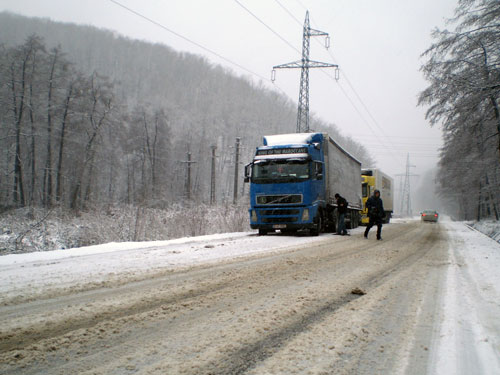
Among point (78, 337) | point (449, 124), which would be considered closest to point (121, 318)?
point (78, 337)

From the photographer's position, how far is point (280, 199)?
13148mm

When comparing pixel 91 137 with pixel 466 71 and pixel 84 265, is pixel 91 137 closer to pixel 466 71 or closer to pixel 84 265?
pixel 84 265

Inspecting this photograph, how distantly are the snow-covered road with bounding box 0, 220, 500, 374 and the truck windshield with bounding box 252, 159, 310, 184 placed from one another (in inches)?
290

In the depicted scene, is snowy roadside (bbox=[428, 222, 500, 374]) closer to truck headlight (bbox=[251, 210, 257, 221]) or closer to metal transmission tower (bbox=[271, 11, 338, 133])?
truck headlight (bbox=[251, 210, 257, 221])

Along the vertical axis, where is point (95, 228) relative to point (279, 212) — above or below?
below

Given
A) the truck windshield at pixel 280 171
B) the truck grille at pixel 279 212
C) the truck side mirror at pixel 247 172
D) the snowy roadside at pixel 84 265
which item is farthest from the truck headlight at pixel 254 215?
the snowy roadside at pixel 84 265

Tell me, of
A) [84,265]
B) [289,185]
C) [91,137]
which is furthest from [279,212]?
[91,137]

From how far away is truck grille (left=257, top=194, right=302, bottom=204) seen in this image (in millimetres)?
12977

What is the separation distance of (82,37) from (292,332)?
16482 cm

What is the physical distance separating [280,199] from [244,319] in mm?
10103

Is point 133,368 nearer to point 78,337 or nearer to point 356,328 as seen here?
point 78,337

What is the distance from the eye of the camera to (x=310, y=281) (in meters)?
4.83

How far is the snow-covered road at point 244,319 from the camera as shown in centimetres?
229

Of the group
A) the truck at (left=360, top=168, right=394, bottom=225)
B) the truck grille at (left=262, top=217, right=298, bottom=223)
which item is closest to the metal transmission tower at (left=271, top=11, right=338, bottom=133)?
the truck at (left=360, top=168, right=394, bottom=225)
